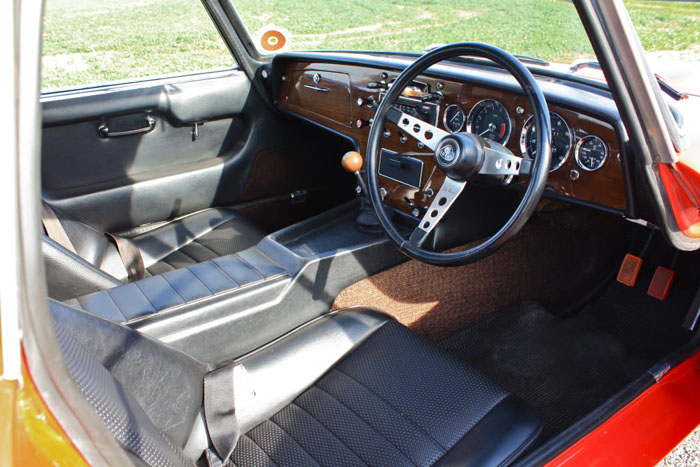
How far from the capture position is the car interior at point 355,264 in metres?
1.19

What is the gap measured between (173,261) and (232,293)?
74 cm

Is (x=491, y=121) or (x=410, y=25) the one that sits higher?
(x=410, y=25)

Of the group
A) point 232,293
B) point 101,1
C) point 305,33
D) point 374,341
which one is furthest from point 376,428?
point 101,1

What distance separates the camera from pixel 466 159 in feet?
4.39

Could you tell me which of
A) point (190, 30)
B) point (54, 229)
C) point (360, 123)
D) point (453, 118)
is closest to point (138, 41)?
point (190, 30)

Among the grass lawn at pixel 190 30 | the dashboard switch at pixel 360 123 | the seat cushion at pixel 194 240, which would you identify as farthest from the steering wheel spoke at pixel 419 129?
the seat cushion at pixel 194 240

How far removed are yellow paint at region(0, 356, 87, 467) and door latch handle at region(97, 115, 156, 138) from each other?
6.25ft

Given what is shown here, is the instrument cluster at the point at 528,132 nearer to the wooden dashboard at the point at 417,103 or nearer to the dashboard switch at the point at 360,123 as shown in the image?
the wooden dashboard at the point at 417,103

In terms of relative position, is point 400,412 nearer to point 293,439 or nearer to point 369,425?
point 369,425

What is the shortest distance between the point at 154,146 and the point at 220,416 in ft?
5.06

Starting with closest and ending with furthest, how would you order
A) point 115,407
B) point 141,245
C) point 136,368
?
point 115,407 → point 136,368 → point 141,245

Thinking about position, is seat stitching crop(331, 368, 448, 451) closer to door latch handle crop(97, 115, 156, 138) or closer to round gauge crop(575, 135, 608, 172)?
round gauge crop(575, 135, 608, 172)

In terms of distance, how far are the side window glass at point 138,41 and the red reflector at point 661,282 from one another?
6.92ft

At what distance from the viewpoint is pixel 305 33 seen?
2662 mm
